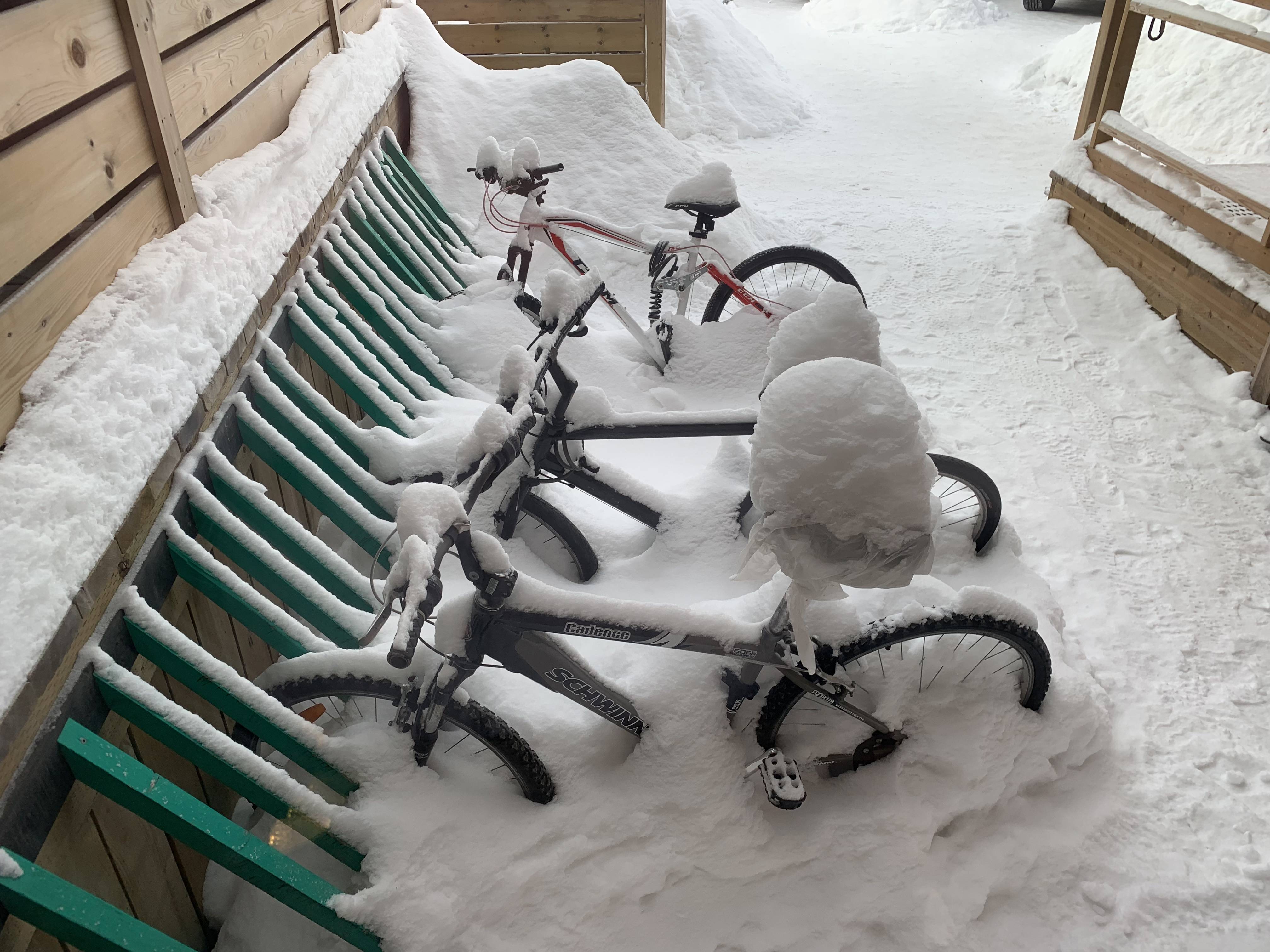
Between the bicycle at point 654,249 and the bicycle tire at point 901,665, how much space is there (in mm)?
2120

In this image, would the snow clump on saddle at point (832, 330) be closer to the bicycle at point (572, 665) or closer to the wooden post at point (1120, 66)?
the bicycle at point (572, 665)

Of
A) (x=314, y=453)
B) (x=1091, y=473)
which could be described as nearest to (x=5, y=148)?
(x=314, y=453)

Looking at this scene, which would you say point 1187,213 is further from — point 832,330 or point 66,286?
point 66,286

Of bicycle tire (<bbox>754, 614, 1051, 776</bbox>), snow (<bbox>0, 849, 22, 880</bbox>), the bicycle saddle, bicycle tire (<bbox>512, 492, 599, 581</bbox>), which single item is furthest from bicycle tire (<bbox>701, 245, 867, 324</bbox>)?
snow (<bbox>0, 849, 22, 880</bbox>)

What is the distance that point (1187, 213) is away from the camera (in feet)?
16.4

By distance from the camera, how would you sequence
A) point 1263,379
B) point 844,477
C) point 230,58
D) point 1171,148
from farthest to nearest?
point 1171,148
point 1263,379
point 230,58
point 844,477

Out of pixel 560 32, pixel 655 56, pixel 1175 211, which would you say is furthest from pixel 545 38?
pixel 1175 211

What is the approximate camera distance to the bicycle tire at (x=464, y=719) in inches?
80.3

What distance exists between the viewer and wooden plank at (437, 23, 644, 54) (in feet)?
22.7

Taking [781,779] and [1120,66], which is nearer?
[781,779]

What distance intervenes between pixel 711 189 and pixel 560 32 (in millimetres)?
3778

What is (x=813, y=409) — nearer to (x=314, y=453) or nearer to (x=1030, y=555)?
(x=314, y=453)

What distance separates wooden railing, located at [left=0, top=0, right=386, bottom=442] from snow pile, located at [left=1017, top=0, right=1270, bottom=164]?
780 centimetres

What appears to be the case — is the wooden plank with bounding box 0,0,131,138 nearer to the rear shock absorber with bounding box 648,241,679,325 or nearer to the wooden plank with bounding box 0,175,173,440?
the wooden plank with bounding box 0,175,173,440
